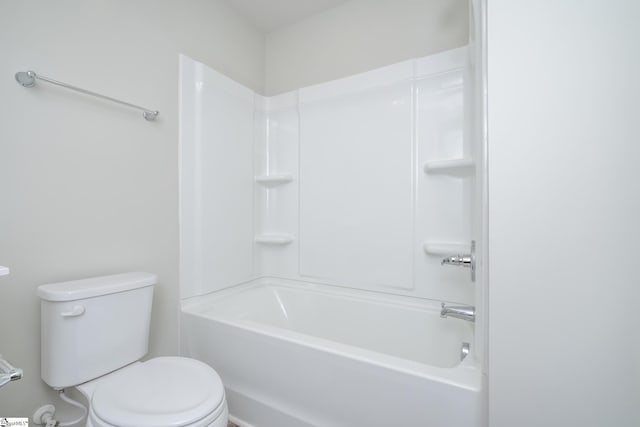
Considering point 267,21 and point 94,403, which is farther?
→ point 267,21

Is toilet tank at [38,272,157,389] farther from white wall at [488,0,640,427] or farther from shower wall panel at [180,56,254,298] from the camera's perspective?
white wall at [488,0,640,427]

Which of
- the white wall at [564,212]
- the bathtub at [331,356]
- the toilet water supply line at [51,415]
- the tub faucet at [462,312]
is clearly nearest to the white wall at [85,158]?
the toilet water supply line at [51,415]

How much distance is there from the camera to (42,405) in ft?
3.69

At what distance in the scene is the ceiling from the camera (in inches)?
76.9

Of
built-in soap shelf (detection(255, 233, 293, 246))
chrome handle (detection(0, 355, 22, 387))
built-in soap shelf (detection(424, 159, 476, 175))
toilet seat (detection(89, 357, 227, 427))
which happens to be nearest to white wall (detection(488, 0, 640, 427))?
Result: built-in soap shelf (detection(424, 159, 476, 175))

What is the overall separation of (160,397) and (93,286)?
20.4 inches

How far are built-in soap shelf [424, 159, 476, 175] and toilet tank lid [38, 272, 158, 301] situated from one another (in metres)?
1.52

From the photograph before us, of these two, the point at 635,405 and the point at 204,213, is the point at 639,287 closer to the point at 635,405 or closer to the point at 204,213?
the point at 635,405

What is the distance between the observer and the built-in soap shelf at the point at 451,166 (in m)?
1.47

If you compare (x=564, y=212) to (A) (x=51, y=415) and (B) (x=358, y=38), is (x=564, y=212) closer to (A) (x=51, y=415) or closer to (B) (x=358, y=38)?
(B) (x=358, y=38)

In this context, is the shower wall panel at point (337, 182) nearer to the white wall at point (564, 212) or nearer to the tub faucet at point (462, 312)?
the tub faucet at point (462, 312)

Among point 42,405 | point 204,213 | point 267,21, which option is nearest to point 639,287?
point 204,213

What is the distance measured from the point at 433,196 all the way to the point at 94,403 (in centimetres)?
171

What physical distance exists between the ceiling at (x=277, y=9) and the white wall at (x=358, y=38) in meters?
0.05
